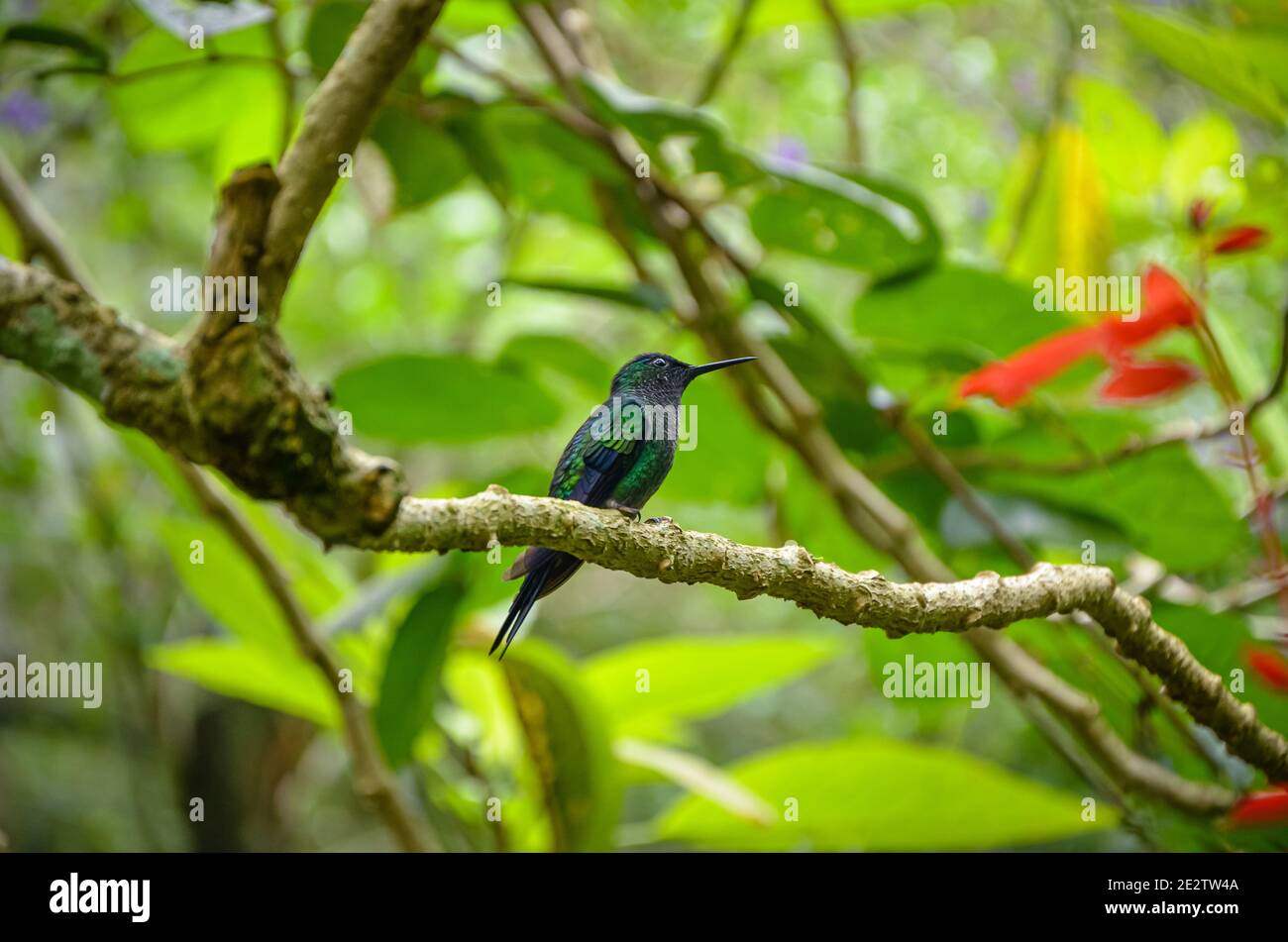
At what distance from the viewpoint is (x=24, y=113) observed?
10.4 feet

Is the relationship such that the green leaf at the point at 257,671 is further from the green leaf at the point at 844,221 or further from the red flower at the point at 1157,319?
the red flower at the point at 1157,319

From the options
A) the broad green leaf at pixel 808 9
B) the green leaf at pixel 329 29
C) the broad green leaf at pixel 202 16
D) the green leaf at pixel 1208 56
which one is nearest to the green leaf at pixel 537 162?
the green leaf at pixel 329 29

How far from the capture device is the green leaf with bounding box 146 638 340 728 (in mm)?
1986

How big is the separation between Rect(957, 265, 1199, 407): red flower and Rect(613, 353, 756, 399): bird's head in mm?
301

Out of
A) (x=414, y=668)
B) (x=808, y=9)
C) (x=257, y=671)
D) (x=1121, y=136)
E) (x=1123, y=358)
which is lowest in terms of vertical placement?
(x=414, y=668)

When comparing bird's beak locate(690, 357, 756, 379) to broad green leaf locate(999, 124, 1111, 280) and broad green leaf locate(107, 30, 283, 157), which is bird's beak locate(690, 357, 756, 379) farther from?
broad green leaf locate(999, 124, 1111, 280)

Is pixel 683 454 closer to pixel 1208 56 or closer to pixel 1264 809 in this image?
pixel 1264 809

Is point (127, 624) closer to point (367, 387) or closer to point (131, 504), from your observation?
point (131, 504)

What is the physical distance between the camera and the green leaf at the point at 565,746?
1750 millimetres

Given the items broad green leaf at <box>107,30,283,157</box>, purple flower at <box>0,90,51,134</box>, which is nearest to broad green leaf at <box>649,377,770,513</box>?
broad green leaf at <box>107,30,283,157</box>

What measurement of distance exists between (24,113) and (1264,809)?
3.50 m

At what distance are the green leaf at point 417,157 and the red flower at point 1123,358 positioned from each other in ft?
2.88

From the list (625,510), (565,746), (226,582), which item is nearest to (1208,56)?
(625,510)

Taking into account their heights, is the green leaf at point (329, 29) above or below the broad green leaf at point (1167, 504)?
above
